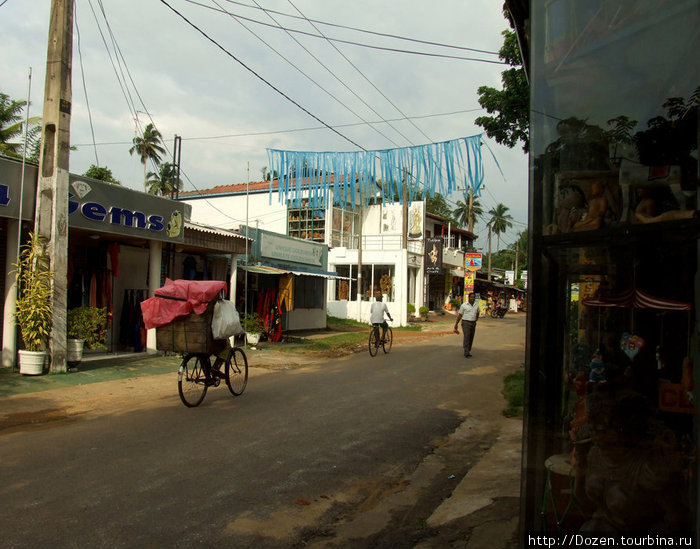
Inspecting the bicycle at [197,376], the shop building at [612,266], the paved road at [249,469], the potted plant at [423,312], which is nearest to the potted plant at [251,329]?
the paved road at [249,469]

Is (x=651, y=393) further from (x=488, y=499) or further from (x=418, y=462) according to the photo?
(x=418, y=462)

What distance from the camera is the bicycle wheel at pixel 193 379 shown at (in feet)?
28.0

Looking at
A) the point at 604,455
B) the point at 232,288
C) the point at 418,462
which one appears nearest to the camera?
the point at 604,455

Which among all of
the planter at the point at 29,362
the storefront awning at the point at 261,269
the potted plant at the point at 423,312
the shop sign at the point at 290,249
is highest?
the shop sign at the point at 290,249

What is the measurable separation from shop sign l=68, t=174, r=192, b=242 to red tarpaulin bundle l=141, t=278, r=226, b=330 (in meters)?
4.81

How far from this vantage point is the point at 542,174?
10.2 feet

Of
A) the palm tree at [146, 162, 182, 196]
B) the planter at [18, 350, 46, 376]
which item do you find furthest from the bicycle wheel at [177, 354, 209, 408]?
the palm tree at [146, 162, 182, 196]

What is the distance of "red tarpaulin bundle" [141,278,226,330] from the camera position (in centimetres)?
819

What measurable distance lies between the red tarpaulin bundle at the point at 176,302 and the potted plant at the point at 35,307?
3.90 meters

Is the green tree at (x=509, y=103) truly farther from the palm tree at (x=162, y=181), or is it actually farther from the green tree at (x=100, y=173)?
the palm tree at (x=162, y=181)

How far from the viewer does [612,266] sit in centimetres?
319

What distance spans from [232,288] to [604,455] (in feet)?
47.7

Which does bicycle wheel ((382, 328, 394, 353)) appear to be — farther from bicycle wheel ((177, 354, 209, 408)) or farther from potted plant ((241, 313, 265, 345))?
bicycle wheel ((177, 354, 209, 408))

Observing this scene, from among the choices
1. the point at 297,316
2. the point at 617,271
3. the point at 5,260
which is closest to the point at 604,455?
the point at 617,271
